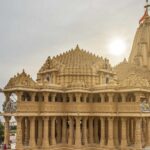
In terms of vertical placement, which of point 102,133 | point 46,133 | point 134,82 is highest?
point 134,82

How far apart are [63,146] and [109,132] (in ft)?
17.2

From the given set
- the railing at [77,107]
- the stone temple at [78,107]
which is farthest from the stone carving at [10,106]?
the railing at [77,107]

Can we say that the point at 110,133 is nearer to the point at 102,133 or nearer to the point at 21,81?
the point at 102,133

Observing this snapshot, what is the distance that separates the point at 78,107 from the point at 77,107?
106 mm

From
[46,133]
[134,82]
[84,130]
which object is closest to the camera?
[134,82]

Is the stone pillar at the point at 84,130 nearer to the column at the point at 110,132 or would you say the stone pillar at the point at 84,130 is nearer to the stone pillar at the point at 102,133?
the stone pillar at the point at 102,133

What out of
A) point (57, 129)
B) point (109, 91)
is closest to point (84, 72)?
point (109, 91)

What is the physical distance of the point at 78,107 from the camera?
116 feet

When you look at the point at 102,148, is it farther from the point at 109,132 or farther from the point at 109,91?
the point at 109,91

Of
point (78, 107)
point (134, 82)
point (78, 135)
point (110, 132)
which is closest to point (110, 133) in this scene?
point (110, 132)

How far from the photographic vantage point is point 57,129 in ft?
121

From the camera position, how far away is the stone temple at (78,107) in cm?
3328

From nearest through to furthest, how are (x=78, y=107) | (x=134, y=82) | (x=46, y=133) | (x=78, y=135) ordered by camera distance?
(x=134, y=82) < (x=46, y=133) < (x=78, y=135) < (x=78, y=107)

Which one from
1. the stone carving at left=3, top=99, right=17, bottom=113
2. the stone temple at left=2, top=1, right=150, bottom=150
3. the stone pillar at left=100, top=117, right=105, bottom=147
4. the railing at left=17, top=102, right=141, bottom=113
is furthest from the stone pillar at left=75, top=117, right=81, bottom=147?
the stone carving at left=3, top=99, right=17, bottom=113
